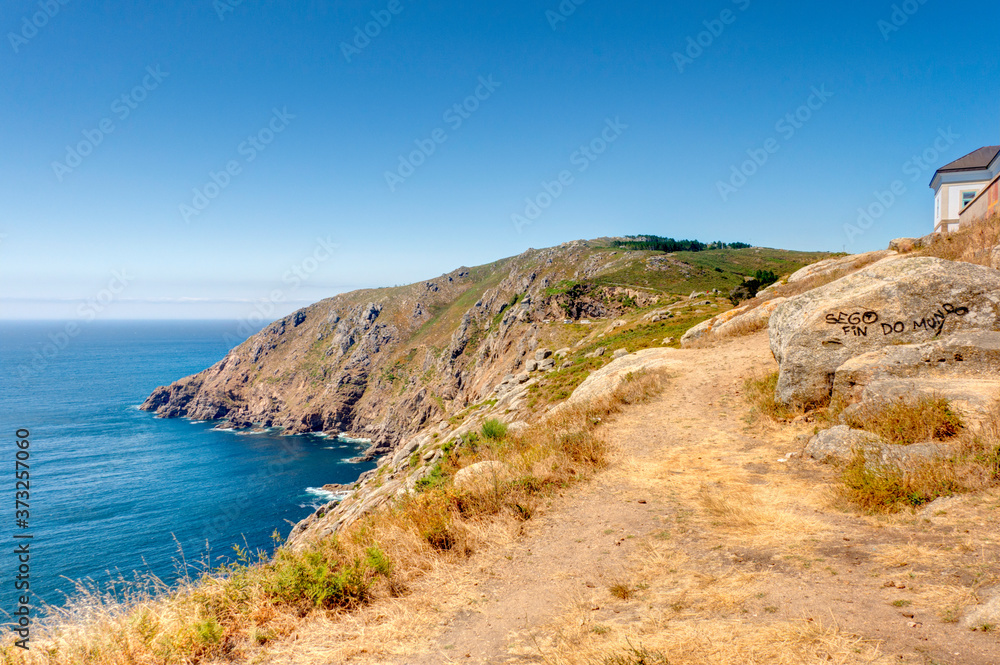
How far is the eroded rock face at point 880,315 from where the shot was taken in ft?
30.7

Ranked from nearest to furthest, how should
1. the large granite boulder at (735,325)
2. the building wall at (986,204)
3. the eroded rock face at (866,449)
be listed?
the eroded rock face at (866,449), the building wall at (986,204), the large granite boulder at (735,325)

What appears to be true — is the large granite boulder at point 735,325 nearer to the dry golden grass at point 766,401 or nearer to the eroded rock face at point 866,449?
the dry golden grass at point 766,401

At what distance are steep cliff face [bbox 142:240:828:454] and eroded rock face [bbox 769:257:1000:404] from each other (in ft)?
171

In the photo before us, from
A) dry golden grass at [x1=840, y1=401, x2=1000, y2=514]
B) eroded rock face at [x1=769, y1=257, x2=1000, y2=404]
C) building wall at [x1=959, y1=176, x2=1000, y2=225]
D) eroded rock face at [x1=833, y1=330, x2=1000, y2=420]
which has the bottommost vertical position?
dry golden grass at [x1=840, y1=401, x2=1000, y2=514]

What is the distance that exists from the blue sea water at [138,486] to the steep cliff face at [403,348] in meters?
10.1

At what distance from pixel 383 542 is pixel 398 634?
79.3 inches

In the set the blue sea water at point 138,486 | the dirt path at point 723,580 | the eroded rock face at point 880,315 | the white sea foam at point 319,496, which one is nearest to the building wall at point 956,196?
the eroded rock face at point 880,315

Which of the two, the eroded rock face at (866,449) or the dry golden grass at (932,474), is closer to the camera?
the dry golden grass at (932,474)

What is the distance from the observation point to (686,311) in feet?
147

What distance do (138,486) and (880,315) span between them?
305 ft

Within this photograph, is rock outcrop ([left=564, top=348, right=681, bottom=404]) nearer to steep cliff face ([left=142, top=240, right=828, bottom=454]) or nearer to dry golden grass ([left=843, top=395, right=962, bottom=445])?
dry golden grass ([left=843, top=395, right=962, bottom=445])

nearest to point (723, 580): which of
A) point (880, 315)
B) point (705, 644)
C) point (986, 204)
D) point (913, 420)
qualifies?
point (705, 644)

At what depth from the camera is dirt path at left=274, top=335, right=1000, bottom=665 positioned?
3912 mm

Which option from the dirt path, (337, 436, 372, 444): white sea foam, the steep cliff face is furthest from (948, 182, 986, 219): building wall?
(337, 436, 372, 444): white sea foam
